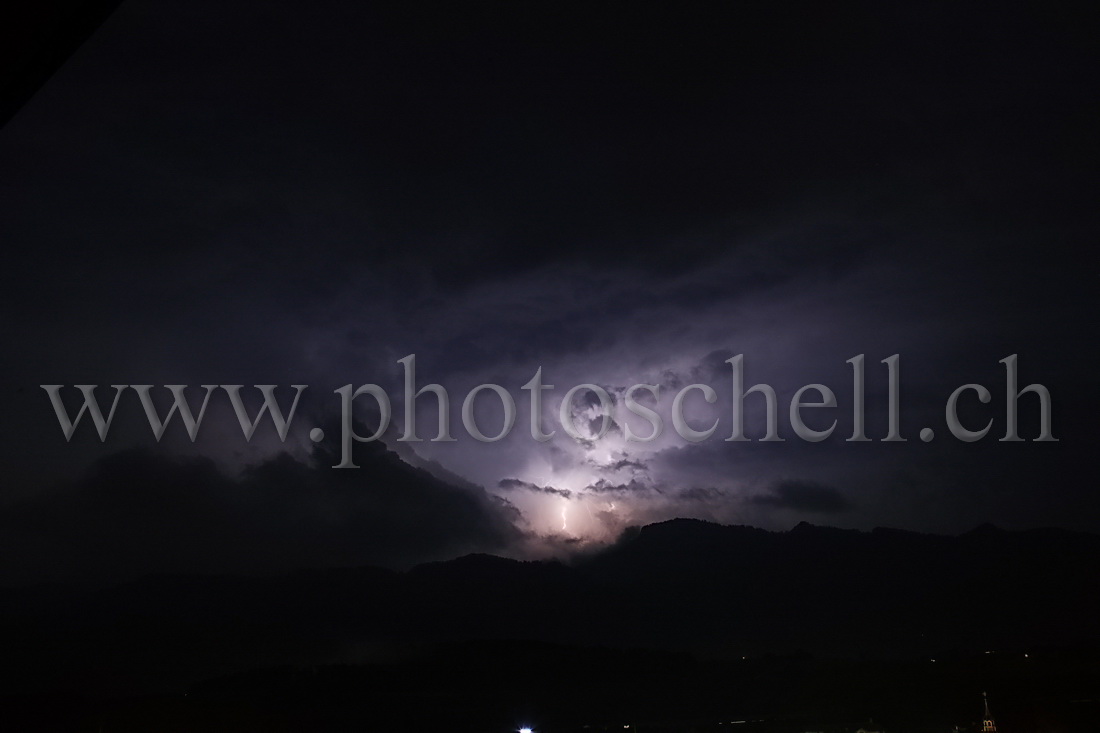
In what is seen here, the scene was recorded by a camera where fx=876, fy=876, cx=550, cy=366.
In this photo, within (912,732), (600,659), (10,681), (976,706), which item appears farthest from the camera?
(600,659)

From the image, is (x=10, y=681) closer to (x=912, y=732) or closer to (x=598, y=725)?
(x=598, y=725)

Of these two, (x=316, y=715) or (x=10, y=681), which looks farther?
(x=316, y=715)

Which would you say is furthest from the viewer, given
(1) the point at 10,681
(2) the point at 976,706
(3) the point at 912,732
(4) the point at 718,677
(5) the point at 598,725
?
(4) the point at 718,677

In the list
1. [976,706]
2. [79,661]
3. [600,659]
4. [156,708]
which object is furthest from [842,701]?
[79,661]

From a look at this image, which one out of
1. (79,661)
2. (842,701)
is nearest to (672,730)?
(842,701)

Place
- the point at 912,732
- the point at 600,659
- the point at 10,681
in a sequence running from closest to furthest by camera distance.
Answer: the point at 912,732, the point at 10,681, the point at 600,659

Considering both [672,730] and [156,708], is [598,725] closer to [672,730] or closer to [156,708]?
[672,730]

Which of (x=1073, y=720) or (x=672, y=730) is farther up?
(x=1073, y=720)

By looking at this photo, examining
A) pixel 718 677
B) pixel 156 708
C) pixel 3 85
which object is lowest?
pixel 718 677

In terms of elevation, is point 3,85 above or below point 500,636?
above
